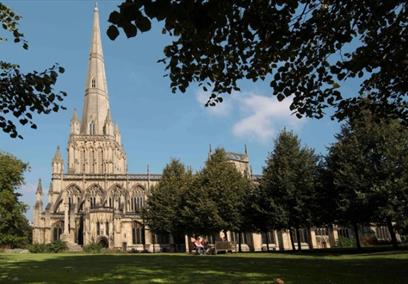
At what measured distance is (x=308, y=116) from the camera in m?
10.6

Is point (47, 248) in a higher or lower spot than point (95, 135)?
lower

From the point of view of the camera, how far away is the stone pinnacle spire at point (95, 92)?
88375 mm

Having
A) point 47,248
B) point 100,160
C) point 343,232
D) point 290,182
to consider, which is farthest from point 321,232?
point 100,160

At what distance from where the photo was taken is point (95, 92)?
93.5m

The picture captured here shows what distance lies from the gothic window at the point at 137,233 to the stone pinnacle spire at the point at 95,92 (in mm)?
26471

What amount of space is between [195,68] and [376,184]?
24.3m

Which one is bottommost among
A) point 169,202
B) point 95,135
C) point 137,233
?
point 137,233

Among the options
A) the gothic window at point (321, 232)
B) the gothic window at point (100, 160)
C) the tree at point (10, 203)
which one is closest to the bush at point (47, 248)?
the tree at point (10, 203)

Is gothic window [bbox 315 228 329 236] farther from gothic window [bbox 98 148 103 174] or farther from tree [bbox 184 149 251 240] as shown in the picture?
gothic window [bbox 98 148 103 174]

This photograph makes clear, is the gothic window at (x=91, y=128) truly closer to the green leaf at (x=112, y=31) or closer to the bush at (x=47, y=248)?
the bush at (x=47, y=248)

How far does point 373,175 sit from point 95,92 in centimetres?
7420

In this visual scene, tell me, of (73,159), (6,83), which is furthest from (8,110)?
(73,159)

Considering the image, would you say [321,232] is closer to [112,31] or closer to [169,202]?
[169,202]

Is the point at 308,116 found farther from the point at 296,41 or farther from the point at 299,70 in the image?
the point at 296,41
